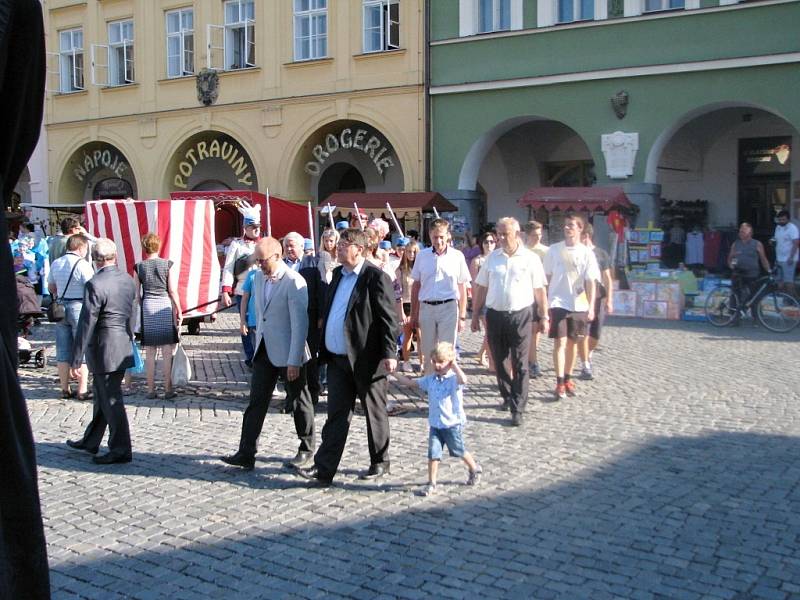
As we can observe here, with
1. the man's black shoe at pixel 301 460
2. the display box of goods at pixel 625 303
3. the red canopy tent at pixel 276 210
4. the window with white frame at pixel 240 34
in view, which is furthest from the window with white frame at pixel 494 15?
the man's black shoe at pixel 301 460

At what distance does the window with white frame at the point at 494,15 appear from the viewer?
2128 cm

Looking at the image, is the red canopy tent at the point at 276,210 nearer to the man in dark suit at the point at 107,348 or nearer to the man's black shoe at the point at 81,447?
the man in dark suit at the point at 107,348

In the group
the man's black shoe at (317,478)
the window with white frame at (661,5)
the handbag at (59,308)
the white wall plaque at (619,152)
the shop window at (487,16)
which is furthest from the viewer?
the shop window at (487,16)

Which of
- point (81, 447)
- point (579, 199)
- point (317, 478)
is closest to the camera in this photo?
point (317, 478)

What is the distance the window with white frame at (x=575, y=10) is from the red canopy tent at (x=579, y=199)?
3969 millimetres

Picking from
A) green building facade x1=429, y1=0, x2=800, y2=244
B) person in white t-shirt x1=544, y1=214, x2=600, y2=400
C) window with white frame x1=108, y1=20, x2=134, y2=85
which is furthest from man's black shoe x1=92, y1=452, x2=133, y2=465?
window with white frame x1=108, y1=20, x2=134, y2=85

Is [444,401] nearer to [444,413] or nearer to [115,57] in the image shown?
[444,413]

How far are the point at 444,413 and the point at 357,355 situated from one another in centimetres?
75

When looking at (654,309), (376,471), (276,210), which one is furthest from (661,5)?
(376,471)

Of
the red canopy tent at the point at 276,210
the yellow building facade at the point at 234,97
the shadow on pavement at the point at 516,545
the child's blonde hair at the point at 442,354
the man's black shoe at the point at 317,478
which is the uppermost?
the yellow building facade at the point at 234,97

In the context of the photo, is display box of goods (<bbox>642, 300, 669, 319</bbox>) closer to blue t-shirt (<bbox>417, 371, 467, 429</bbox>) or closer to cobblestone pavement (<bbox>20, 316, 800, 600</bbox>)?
cobblestone pavement (<bbox>20, 316, 800, 600</bbox>)

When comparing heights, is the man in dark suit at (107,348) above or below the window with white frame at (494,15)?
below

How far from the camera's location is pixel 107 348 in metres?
7.30

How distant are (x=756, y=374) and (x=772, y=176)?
11619 mm
